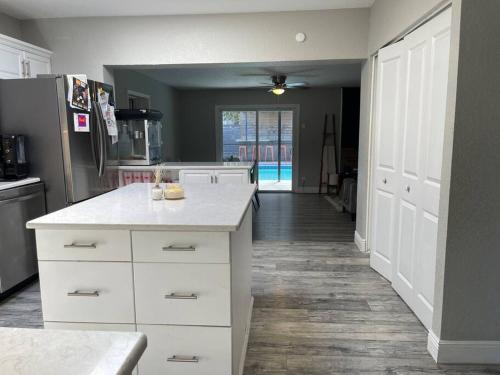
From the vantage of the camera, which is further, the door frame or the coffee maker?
the door frame

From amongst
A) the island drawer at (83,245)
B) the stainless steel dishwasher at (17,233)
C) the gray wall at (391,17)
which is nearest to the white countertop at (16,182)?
the stainless steel dishwasher at (17,233)

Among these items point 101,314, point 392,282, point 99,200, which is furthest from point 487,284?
point 99,200

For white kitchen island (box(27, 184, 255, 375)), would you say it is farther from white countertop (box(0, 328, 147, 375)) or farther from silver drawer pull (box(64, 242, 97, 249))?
white countertop (box(0, 328, 147, 375))

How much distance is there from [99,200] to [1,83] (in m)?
1.84

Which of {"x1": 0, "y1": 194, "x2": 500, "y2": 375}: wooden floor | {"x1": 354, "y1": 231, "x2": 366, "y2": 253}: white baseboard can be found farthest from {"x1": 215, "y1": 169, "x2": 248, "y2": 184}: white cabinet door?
{"x1": 354, "y1": 231, "x2": 366, "y2": 253}: white baseboard

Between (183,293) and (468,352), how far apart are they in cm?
164

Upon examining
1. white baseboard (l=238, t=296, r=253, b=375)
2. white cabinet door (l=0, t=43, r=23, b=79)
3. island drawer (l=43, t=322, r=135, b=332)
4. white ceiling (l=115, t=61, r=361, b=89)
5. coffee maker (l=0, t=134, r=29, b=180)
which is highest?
white ceiling (l=115, t=61, r=361, b=89)

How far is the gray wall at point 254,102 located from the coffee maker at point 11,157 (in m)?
5.72

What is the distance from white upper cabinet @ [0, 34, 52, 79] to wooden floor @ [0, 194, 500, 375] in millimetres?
1968

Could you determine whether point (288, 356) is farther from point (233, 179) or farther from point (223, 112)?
point (223, 112)

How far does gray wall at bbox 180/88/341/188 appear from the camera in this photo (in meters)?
8.43

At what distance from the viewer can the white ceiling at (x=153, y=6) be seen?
344cm

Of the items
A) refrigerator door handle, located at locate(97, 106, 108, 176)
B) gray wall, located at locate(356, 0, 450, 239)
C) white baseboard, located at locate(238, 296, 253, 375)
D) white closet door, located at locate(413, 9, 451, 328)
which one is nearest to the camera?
white baseboard, located at locate(238, 296, 253, 375)

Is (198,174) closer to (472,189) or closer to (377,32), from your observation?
(377,32)
